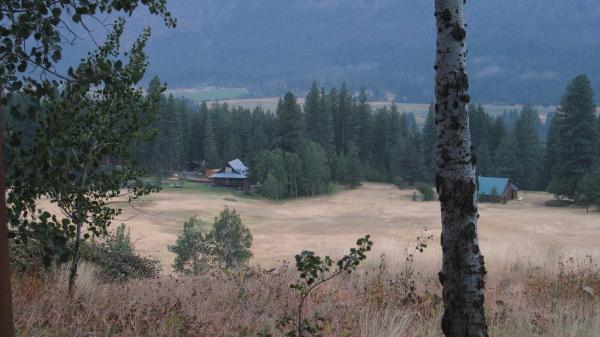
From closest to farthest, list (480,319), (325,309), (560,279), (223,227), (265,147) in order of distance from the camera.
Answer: (480,319) → (325,309) → (560,279) → (223,227) → (265,147)

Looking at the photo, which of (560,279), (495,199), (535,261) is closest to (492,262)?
(535,261)

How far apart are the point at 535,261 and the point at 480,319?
9.22 metres

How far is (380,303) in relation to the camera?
612cm

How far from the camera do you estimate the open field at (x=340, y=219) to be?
3434 centimetres

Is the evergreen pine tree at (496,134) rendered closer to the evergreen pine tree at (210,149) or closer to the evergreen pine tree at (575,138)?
the evergreen pine tree at (575,138)

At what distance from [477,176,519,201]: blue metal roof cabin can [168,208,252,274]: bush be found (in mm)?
47057

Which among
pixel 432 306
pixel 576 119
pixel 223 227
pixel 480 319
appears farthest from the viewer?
pixel 576 119

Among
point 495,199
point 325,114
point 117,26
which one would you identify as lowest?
point 495,199

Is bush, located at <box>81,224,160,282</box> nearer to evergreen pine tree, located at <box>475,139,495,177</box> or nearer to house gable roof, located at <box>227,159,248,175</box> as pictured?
house gable roof, located at <box>227,159,248,175</box>

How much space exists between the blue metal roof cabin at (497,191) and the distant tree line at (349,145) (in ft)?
17.0

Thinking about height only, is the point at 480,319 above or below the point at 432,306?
above

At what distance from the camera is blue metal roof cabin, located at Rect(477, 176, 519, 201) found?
203 ft

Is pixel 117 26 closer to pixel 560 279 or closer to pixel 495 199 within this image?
pixel 560 279

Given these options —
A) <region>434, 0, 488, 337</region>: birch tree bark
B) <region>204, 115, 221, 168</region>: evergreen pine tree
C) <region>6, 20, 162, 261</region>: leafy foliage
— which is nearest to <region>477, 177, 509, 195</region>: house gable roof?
<region>204, 115, 221, 168</region>: evergreen pine tree
